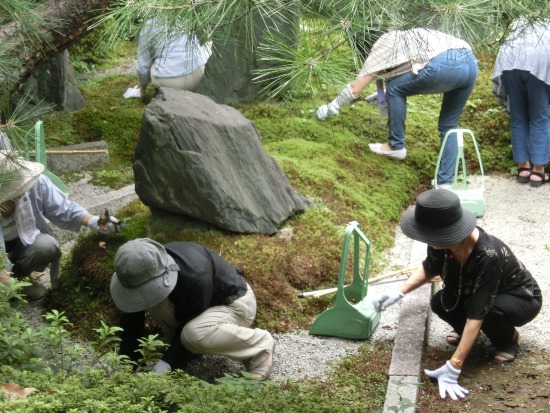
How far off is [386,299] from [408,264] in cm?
147

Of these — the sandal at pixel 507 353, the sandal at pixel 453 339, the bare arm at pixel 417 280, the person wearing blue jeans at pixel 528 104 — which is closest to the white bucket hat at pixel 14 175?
the bare arm at pixel 417 280

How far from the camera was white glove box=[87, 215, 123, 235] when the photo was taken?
591 centimetres

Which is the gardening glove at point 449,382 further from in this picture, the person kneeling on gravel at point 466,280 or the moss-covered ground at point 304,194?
the moss-covered ground at point 304,194

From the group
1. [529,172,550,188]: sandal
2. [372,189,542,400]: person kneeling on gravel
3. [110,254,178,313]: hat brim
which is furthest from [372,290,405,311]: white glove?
[529,172,550,188]: sandal

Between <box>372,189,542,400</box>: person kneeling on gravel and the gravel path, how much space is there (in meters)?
0.40

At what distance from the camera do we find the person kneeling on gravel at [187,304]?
4.57 metres

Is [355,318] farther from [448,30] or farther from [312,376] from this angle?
[448,30]

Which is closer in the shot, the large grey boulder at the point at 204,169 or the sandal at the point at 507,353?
the sandal at the point at 507,353

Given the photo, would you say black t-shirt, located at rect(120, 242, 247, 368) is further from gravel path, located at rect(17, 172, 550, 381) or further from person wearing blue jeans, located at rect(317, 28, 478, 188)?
person wearing blue jeans, located at rect(317, 28, 478, 188)

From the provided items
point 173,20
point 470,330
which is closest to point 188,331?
point 470,330

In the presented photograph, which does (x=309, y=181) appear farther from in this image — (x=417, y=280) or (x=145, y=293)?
(x=145, y=293)

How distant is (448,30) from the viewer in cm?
319

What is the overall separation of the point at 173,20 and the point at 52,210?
9.41 feet

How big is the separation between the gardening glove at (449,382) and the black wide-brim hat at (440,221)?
0.68 metres
